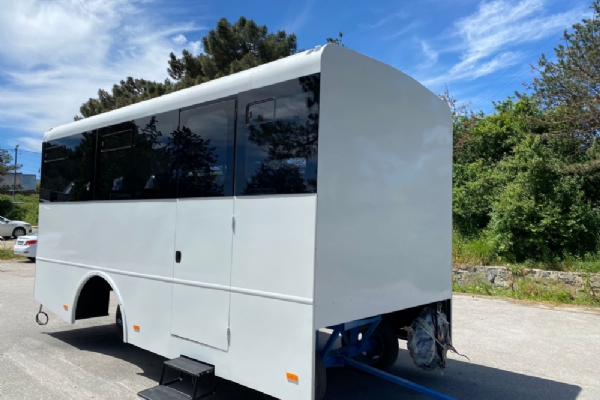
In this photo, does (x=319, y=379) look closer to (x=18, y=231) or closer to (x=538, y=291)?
(x=538, y=291)

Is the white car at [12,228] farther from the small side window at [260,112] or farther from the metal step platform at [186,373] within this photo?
the small side window at [260,112]

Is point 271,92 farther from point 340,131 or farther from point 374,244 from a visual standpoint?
point 374,244

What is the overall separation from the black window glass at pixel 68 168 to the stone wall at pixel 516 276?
10644mm

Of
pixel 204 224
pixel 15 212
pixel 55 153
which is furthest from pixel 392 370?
pixel 15 212

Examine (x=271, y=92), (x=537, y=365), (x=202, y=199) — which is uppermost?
(x=271, y=92)

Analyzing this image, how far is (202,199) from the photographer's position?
4.50m

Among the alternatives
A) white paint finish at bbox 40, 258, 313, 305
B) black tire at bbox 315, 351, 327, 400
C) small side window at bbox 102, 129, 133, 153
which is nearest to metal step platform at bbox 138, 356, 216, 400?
white paint finish at bbox 40, 258, 313, 305

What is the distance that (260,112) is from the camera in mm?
4059

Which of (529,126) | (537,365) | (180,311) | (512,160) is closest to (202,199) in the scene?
(180,311)

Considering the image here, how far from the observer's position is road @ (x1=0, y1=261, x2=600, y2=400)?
5.08 metres

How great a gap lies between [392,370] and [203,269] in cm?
297

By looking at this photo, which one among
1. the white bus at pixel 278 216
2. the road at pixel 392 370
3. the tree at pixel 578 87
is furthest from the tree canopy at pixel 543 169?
the white bus at pixel 278 216

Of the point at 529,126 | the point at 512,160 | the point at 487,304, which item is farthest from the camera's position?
the point at 529,126

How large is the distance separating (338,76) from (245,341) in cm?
237
